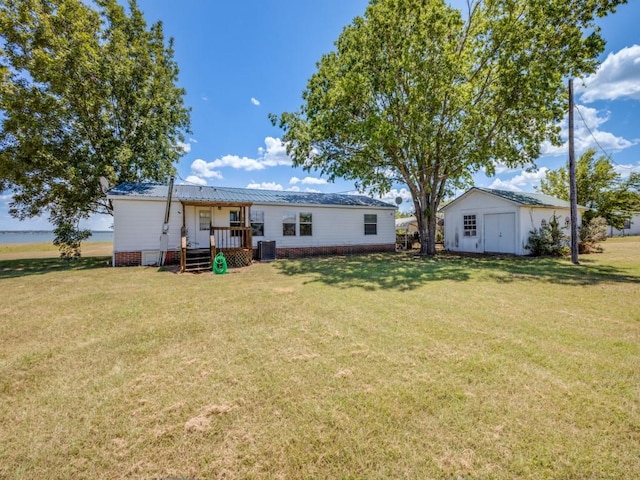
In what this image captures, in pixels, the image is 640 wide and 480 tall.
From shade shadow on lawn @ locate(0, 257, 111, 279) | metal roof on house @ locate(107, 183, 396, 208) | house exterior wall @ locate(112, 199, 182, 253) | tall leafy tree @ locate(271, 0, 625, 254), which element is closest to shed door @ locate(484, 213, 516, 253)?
tall leafy tree @ locate(271, 0, 625, 254)

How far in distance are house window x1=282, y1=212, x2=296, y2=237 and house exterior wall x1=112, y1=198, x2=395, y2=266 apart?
0.12 m

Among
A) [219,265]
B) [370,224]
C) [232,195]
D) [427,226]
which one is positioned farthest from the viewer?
[370,224]

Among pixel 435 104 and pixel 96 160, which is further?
pixel 96 160

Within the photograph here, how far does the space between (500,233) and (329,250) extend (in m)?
9.23

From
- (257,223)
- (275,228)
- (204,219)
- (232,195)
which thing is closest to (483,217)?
(275,228)

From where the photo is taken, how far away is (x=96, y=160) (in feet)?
46.8

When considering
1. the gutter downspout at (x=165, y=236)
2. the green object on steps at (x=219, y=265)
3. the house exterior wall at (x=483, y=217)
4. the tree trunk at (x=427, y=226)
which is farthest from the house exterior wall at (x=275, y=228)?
the house exterior wall at (x=483, y=217)

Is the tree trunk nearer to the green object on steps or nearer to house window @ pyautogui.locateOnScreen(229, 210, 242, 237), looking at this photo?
house window @ pyautogui.locateOnScreen(229, 210, 242, 237)

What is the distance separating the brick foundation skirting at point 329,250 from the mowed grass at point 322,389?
29.1 feet

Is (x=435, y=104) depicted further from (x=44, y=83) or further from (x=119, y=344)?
(x=44, y=83)

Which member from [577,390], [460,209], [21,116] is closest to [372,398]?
[577,390]

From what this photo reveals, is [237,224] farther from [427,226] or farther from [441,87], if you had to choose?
[441,87]

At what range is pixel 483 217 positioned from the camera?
1612 cm

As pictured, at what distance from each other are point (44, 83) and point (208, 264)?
11.6 m
